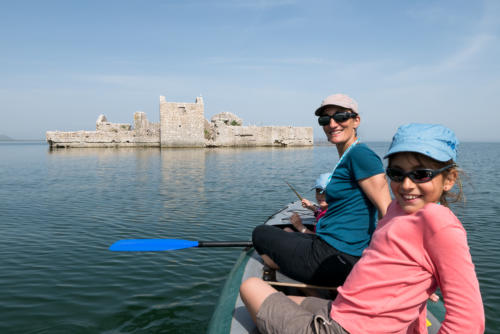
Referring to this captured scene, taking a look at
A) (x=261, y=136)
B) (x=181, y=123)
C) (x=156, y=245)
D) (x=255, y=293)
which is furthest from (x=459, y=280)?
(x=261, y=136)

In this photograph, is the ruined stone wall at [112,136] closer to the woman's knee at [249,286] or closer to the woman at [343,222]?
the woman at [343,222]

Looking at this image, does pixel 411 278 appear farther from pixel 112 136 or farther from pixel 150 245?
pixel 112 136

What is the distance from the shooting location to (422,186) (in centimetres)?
143

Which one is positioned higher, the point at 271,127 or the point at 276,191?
the point at 271,127

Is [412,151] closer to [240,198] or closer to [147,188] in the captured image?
[240,198]

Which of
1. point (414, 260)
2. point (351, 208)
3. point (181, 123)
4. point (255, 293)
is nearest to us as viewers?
point (414, 260)

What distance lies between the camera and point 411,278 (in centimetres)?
138

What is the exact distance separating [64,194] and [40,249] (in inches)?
209

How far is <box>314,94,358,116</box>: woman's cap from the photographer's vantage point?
97.1 inches

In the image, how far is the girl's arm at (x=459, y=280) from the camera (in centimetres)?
123

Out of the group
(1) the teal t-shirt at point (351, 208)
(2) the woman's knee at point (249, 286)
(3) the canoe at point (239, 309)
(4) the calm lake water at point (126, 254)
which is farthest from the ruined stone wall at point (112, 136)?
(2) the woman's knee at point (249, 286)

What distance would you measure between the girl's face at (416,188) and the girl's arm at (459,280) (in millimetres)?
218

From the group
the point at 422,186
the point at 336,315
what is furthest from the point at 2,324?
the point at 422,186

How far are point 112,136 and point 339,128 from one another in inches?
1472
